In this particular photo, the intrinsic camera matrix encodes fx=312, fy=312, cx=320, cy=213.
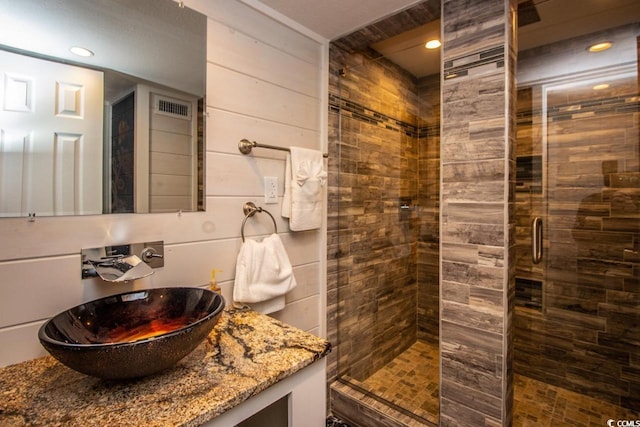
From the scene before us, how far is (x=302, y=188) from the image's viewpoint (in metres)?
1.60

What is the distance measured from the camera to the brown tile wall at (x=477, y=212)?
1303mm

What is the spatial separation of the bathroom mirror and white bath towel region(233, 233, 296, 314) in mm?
316

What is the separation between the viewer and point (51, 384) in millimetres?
782

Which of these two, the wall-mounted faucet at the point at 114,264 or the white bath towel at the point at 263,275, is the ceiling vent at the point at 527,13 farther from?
the wall-mounted faucet at the point at 114,264

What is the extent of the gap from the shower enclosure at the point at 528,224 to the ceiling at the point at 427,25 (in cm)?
1

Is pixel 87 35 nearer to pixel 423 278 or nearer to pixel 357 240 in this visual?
pixel 357 240

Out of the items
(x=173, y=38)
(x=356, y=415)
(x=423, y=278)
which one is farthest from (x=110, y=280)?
(x=423, y=278)

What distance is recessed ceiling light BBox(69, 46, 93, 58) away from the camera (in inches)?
39.8

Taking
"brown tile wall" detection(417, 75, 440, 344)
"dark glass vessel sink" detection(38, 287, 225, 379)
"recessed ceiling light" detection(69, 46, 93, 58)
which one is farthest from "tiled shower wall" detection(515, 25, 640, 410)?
"recessed ceiling light" detection(69, 46, 93, 58)

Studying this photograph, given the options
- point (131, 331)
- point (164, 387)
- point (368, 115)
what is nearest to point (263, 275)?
point (131, 331)

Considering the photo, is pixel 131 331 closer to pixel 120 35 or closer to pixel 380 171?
pixel 120 35

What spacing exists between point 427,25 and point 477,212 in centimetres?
104

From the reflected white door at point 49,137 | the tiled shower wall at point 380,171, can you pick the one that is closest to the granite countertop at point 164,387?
the reflected white door at point 49,137

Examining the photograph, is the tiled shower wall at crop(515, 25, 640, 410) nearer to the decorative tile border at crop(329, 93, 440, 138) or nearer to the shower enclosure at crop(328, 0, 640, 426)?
the shower enclosure at crop(328, 0, 640, 426)
